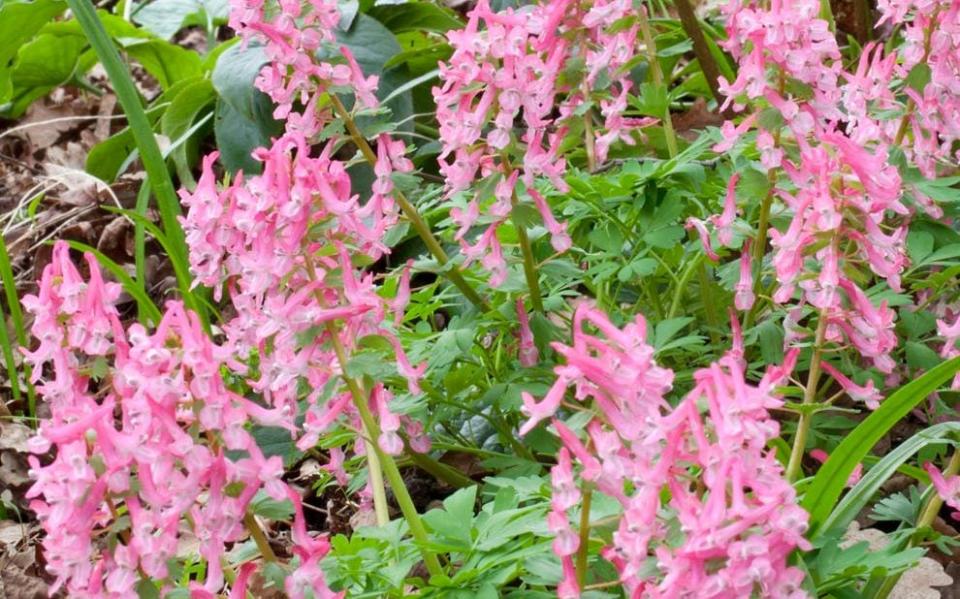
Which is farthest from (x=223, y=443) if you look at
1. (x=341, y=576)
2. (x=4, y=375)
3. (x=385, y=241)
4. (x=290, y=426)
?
(x=4, y=375)

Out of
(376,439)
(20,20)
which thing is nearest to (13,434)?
(20,20)

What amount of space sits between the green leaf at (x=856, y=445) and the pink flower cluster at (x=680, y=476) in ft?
0.75

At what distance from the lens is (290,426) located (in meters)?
1.50

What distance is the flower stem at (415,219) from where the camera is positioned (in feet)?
6.64

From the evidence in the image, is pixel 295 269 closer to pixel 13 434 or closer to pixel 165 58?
pixel 13 434

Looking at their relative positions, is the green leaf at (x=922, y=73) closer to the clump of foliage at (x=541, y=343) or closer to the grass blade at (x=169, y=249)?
the clump of foliage at (x=541, y=343)

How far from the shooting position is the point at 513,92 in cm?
189

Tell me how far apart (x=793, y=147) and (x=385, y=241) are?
666 mm

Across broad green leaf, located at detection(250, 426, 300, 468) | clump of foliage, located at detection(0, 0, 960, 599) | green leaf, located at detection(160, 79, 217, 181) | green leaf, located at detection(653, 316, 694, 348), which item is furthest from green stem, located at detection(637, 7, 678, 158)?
green leaf, located at detection(160, 79, 217, 181)

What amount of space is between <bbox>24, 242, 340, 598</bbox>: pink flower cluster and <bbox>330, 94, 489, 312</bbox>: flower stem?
25.1 inches

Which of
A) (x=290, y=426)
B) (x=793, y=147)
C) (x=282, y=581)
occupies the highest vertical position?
(x=793, y=147)

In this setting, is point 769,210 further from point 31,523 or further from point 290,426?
point 31,523

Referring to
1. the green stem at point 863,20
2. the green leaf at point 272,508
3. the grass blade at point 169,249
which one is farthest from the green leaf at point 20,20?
the green leaf at point 272,508

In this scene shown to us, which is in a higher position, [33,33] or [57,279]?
[57,279]
